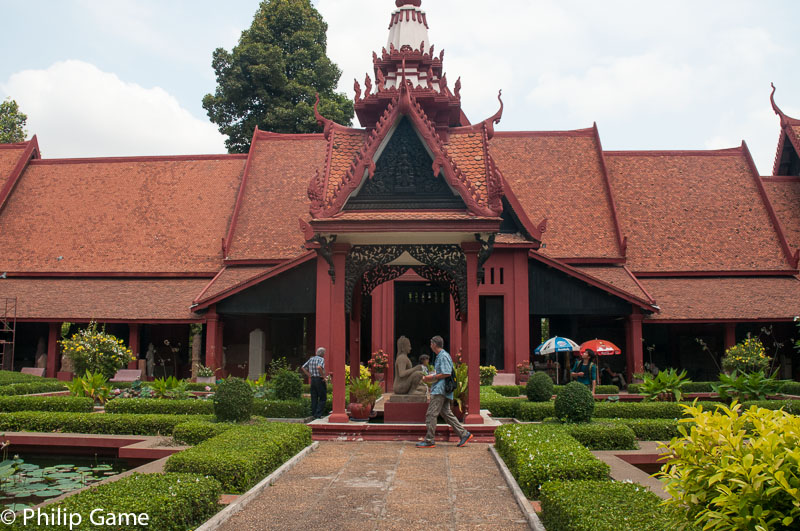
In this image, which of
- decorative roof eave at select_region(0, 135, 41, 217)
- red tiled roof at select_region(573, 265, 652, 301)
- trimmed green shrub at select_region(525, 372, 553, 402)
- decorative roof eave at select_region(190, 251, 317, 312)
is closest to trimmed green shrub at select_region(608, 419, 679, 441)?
trimmed green shrub at select_region(525, 372, 553, 402)

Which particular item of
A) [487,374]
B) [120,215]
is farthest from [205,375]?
[120,215]

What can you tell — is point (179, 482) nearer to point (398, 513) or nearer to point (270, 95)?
A: point (398, 513)

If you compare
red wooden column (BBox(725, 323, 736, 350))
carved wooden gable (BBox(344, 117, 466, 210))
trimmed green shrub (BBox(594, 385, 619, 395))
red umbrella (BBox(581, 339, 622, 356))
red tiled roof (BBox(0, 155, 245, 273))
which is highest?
red tiled roof (BBox(0, 155, 245, 273))

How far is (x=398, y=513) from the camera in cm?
623

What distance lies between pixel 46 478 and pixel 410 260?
771 cm

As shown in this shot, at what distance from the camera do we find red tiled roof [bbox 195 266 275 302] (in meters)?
21.1

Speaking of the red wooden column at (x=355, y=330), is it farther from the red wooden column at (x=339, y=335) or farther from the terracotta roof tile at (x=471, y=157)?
the terracotta roof tile at (x=471, y=157)

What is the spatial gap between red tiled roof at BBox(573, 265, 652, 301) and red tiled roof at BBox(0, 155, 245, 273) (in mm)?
12932

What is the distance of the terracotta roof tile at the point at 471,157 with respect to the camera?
38.8 feet

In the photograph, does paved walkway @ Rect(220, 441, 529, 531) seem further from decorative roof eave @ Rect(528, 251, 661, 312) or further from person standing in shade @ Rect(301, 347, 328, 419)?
decorative roof eave @ Rect(528, 251, 661, 312)

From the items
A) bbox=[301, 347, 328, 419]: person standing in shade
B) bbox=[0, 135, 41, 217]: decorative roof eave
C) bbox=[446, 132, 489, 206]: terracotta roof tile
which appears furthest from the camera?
bbox=[0, 135, 41, 217]: decorative roof eave

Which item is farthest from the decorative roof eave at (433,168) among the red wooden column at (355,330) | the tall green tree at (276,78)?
the tall green tree at (276,78)

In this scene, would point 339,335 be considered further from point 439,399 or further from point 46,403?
point 46,403

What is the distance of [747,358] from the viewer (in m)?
18.3
